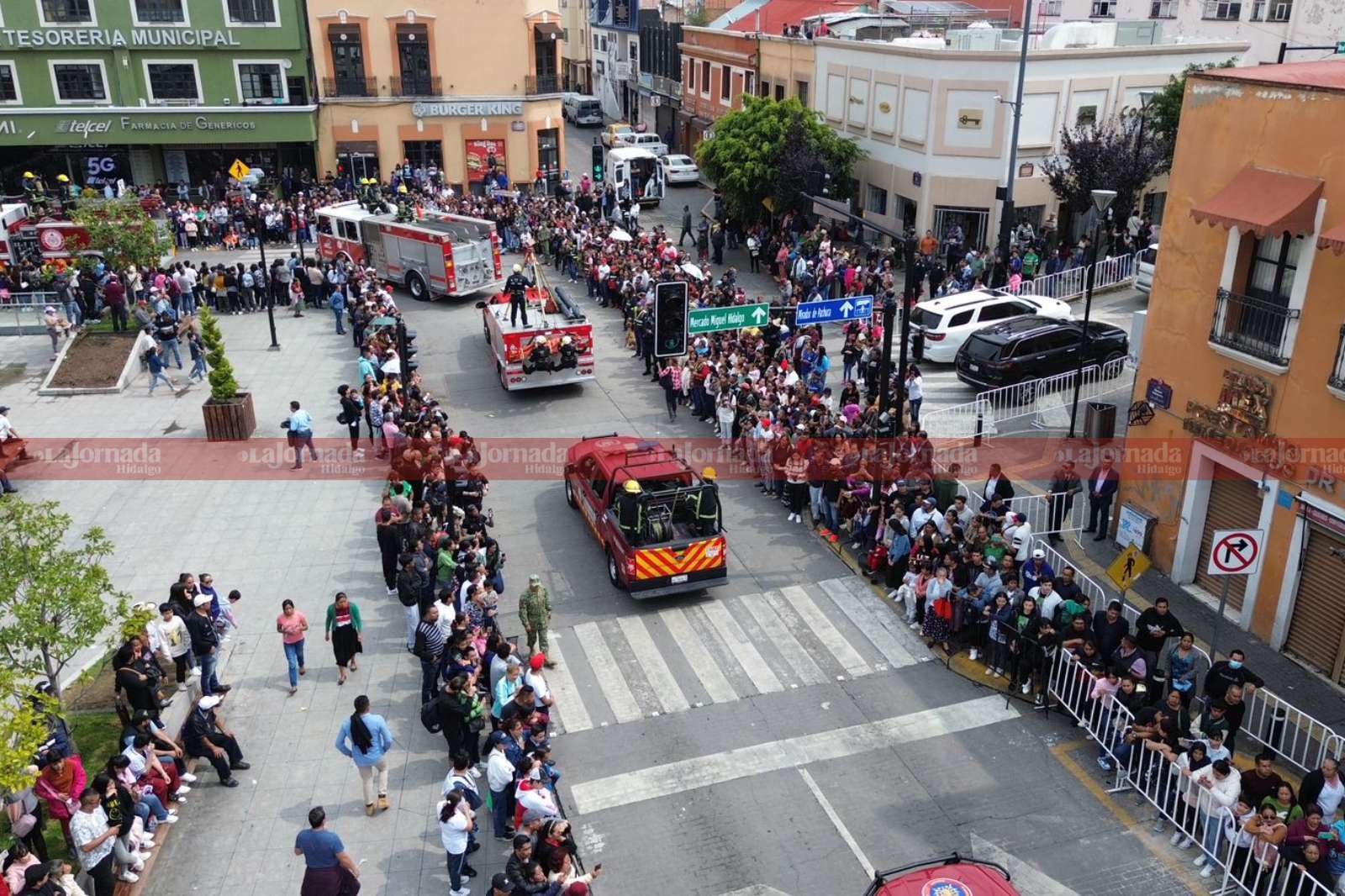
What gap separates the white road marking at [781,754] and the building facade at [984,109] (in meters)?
24.6

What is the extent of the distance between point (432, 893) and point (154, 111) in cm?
4314

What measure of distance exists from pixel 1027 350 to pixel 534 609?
560 inches

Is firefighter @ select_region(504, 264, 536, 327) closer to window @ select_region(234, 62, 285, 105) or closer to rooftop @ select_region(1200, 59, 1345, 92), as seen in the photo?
rooftop @ select_region(1200, 59, 1345, 92)

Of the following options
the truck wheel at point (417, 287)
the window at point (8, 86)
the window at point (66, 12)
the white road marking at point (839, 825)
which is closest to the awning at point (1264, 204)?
the white road marking at point (839, 825)

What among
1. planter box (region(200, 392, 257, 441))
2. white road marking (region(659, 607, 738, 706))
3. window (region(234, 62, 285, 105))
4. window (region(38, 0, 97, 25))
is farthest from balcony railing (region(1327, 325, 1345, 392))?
window (region(38, 0, 97, 25))

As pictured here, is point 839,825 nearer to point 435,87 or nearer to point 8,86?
point 435,87

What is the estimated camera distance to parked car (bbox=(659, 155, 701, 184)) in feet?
169

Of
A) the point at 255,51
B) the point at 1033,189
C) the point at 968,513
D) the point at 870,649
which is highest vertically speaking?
the point at 255,51

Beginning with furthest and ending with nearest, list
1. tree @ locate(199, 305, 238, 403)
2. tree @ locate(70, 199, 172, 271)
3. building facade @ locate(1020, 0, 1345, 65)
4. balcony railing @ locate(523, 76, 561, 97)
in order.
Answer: balcony railing @ locate(523, 76, 561, 97)
building facade @ locate(1020, 0, 1345, 65)
tree @ locate(70, 199, 172, 271)
tree @ locate(199, 305, 238, 403)

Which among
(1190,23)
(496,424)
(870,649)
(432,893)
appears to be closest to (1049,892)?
(870,649)

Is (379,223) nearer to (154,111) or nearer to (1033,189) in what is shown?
(154,111)

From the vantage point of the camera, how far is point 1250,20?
4306 cm

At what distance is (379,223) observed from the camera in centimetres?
3438

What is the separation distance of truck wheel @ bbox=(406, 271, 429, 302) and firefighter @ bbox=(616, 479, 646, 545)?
19.8 meters
